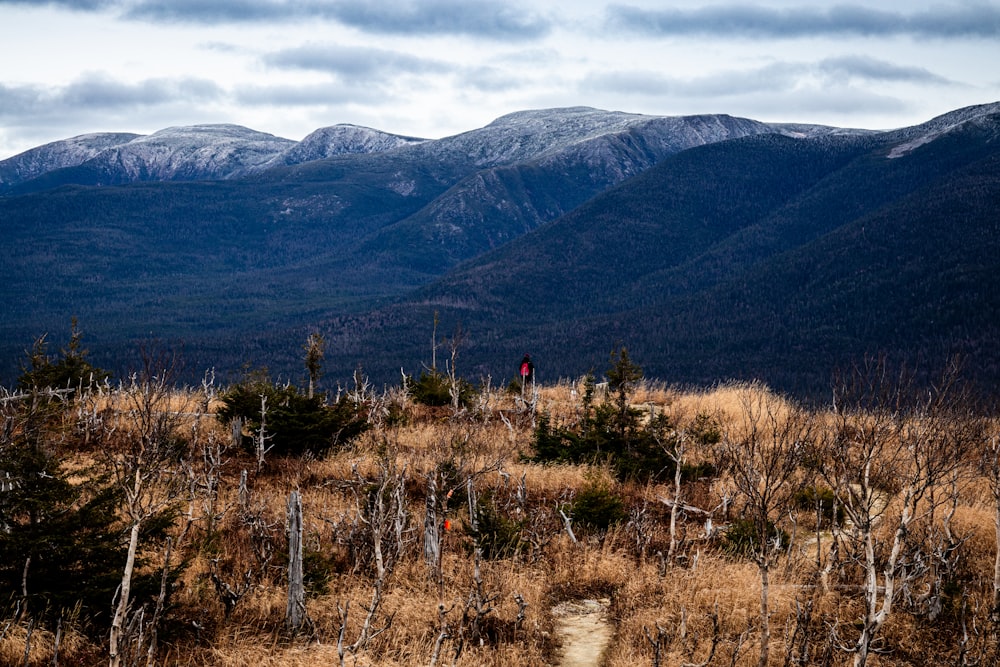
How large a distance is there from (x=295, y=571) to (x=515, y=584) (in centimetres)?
284

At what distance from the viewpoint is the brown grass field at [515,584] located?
876cm

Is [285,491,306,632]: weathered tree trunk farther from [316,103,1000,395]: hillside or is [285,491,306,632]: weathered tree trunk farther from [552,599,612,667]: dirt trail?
[316,103,1000,395]: hillside

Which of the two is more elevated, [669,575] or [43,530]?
[43,530]

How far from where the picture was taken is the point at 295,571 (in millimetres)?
9133

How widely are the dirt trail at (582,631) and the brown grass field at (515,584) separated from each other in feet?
0.40

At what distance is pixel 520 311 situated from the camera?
18262cm

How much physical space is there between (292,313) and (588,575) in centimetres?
18071

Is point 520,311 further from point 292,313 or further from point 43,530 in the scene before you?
point 43,530

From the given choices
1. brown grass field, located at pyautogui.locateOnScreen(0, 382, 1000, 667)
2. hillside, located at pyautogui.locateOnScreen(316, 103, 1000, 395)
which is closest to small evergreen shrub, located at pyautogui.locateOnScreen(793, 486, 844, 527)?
brown grass field, located at pyautogui.locateOnScreen(0, 382, 1000, 667)

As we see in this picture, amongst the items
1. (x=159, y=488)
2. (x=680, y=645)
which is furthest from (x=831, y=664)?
(x=159, y=488)

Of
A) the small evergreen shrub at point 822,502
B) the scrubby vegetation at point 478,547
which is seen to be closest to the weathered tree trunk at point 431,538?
the scrubby vegetation at point 478,547

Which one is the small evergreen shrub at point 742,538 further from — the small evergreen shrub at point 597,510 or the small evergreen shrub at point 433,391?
the small evergreen shrub at point 433,391

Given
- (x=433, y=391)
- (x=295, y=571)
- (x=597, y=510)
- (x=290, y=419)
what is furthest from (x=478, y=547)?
(x=433, y=391)

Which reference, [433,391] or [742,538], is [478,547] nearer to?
[742,538]
